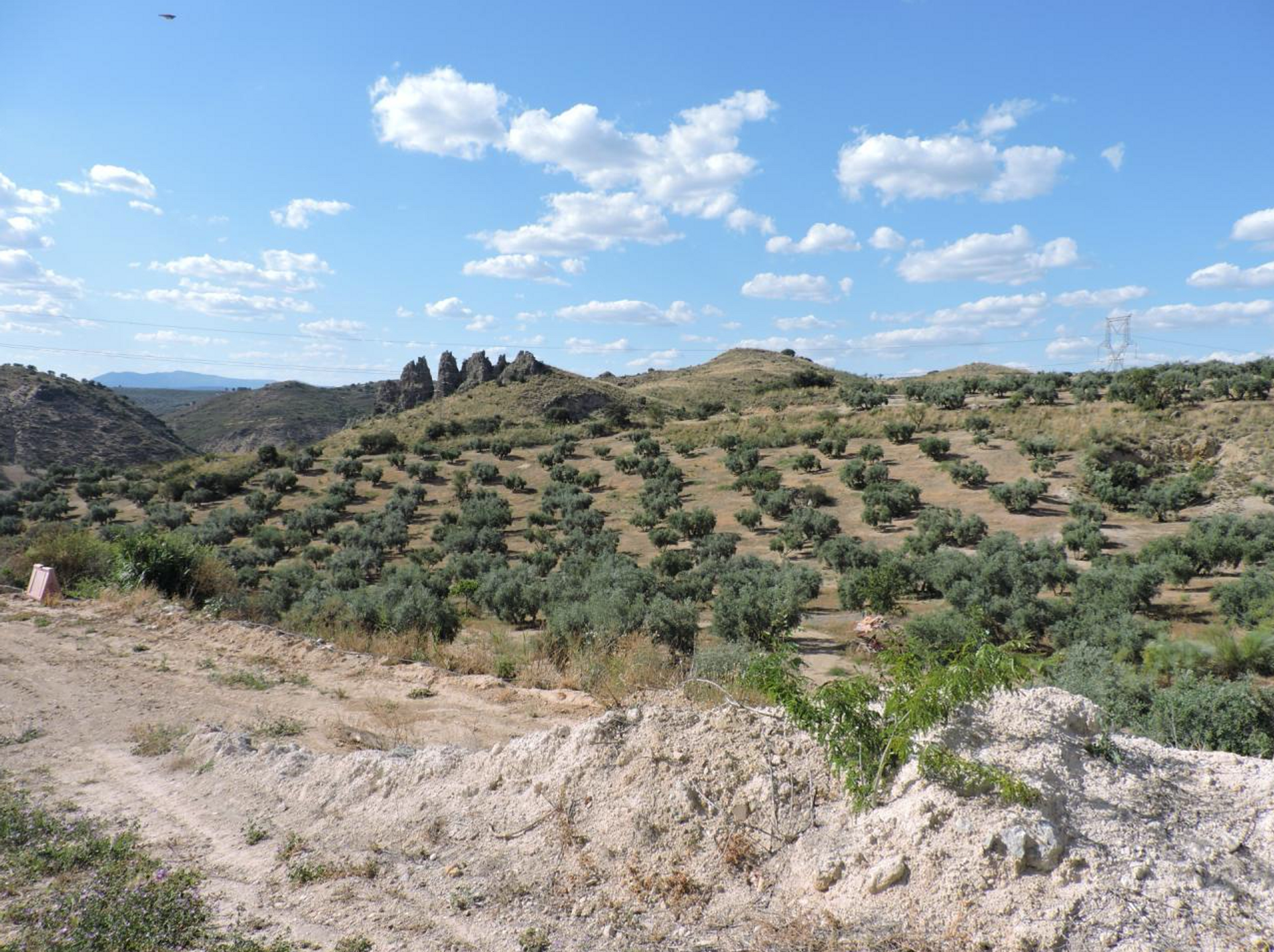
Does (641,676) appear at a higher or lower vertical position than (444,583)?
higher

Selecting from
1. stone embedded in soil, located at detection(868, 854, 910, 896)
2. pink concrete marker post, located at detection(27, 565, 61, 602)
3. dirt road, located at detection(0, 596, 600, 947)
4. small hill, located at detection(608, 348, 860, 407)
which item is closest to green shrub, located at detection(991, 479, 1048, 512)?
dirt road, located at detection(0, 596, 600, 947)

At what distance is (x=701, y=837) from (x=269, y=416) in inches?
4942

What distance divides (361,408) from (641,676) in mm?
130946

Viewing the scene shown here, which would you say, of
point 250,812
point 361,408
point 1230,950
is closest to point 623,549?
point 250,812

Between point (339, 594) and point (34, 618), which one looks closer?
point (34, 618)

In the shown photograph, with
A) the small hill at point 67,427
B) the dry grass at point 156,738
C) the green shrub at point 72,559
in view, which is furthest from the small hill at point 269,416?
the dry grass at point 156,738

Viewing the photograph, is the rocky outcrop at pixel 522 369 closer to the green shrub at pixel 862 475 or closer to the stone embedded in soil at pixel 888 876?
the green shrub at pixel 862 475

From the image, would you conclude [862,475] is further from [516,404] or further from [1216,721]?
[516,404]

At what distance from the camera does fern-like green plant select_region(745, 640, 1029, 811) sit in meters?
3.98

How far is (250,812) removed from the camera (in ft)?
18.5

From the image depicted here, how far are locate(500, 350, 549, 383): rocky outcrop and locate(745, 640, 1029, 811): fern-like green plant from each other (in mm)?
78784

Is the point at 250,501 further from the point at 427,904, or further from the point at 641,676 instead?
the point at 427,904

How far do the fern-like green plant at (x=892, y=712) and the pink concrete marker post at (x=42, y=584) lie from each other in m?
15.5

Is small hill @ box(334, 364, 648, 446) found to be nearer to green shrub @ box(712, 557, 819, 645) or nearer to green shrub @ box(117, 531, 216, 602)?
green shrub @ box(712, 557, 819, 645)
